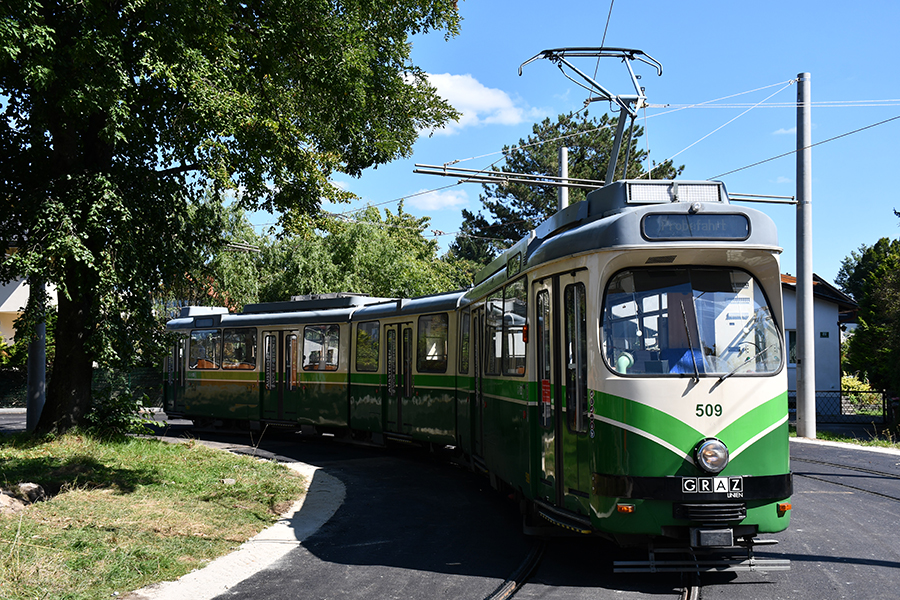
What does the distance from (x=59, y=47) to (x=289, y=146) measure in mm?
3423

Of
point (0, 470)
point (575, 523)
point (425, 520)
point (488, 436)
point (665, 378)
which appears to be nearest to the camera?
point (665, 378)

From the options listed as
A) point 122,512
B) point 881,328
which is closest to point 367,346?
point 122,512

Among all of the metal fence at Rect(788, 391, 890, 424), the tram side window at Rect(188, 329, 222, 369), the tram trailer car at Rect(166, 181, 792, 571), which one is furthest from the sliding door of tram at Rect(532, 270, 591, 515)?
the metal fence at Rect(788, 391, 890, 424)

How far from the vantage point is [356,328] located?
56.4 ft

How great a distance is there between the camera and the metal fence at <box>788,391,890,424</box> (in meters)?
26.1

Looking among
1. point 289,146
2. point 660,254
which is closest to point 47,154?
point 289,146

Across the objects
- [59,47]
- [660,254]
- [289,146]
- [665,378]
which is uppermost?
[59,47]

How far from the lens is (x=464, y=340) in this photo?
12.7 metres

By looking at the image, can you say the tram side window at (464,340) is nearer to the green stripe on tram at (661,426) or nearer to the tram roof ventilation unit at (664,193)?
the tram roof ventilation unit at (664,193)

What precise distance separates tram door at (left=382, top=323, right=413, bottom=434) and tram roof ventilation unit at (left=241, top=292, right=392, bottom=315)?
4.69ft

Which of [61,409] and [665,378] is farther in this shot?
[61,409]

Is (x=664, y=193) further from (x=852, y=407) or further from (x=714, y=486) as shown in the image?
(x=852, y=407)

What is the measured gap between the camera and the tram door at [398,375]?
1526cm

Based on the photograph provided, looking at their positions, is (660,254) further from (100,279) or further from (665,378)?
(100,279)
